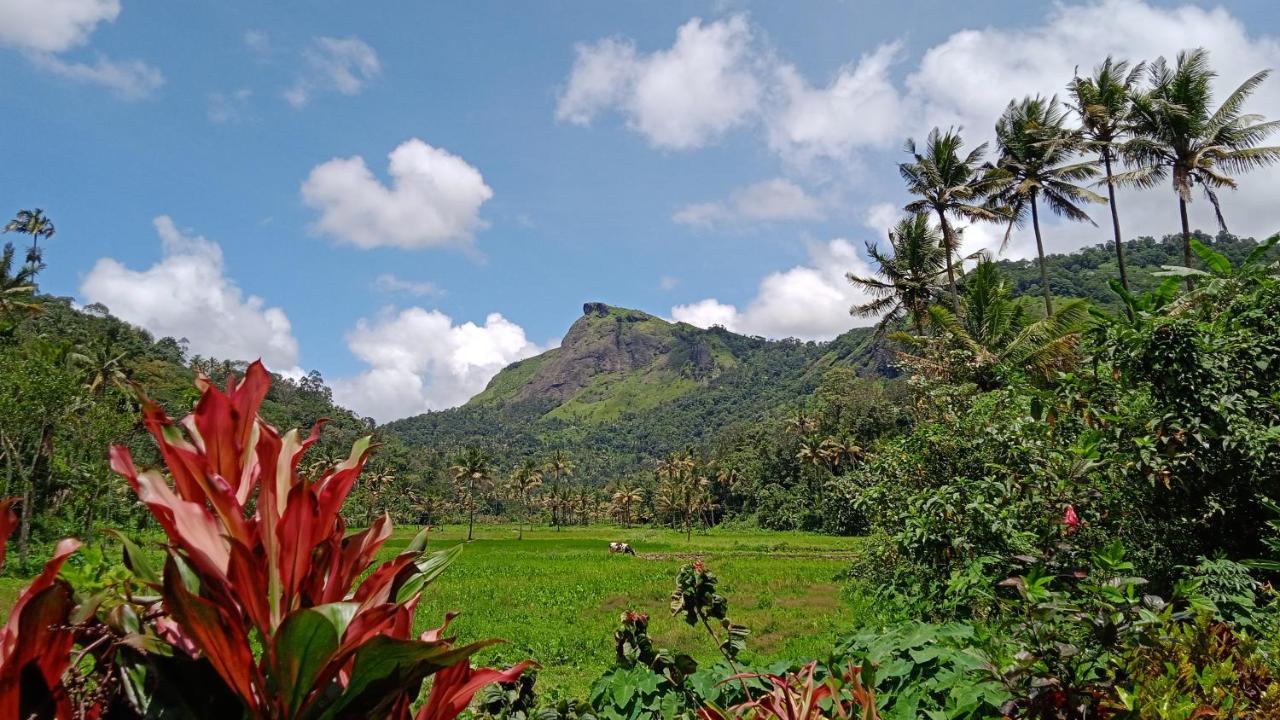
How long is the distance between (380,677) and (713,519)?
3213 inches

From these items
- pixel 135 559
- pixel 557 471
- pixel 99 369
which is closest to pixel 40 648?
pixel 135 559

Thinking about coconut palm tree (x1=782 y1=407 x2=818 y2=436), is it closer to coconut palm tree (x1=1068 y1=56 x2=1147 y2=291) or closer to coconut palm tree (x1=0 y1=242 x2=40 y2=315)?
coconut palm tree (x1=1068 y1=56 x2=1147 y2=291)

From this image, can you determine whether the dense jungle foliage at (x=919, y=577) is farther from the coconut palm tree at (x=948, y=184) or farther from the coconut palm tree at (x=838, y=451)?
the coconut palm tree at (x=838, y=451)

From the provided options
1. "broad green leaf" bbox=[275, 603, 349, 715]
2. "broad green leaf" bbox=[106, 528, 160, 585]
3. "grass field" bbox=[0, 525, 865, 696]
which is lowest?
"grass field" bbox=[0, 525, 865, 696]

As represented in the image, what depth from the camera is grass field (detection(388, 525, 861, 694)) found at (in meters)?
13.0

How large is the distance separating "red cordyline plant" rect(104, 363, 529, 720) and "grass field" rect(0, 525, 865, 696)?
321cm

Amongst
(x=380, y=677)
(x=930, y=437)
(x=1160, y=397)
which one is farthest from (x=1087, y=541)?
(x=380, y=677)

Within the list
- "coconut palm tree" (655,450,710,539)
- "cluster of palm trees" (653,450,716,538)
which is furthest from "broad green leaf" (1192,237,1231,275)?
"cluster of palm trees" (653,450,716,538)

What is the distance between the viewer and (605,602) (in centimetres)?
2097

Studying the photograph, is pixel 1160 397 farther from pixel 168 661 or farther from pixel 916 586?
pixel 168 661

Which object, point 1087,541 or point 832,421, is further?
point 832,421

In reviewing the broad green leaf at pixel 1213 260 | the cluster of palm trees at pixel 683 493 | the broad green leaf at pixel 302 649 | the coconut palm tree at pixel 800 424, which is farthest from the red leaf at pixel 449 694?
the cluster of palm trees at pixel 683 493

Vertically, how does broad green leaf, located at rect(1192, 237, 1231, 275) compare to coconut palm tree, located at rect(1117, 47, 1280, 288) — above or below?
below

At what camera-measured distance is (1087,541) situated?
4.39 m
